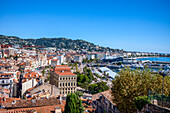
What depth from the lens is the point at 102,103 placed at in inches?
798

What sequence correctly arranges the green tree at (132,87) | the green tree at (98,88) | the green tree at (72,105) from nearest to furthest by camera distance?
the green tree at (132,87) < the green tree at (72,105) < the green tree at (98,88)

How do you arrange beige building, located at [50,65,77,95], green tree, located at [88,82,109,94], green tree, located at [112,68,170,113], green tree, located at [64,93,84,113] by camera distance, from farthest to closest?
green tree, located at [88,82,109,94], beige building, located at [50,65,77,95], green tree, located at [64,93,84,113], green tree, located at [112,68,170,113]

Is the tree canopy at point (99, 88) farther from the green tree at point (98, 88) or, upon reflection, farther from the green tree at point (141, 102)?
the green tree at point (141, 102)

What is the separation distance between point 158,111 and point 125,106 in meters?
5.35

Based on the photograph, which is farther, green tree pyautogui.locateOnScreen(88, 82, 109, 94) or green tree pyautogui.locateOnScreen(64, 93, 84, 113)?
green tree pyautogui.locateOnScreen(88, 82, 109, 94)

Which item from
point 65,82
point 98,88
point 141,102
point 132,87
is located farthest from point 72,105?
point 98,88

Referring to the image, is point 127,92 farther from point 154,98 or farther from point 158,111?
point 158,111

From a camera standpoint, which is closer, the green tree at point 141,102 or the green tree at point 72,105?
the green tree at point 141,102

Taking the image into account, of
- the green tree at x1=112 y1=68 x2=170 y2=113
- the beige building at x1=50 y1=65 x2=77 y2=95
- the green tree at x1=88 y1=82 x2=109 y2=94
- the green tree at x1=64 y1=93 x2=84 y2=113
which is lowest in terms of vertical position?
the green tree at x1=88 y1=82 x2=109 y2=94

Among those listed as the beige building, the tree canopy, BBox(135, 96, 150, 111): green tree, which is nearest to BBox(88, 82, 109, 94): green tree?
the tree canopy

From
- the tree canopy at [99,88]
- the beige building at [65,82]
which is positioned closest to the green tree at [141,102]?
the beige building at [65,82]

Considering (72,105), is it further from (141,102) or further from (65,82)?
(65,82)

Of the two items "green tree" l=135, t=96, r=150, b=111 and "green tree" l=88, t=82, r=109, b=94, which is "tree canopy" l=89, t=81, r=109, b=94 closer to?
"green tree" l=88, t=82, r=109, b=94

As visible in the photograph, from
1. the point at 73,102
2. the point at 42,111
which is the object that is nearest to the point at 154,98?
the point at 73,102
